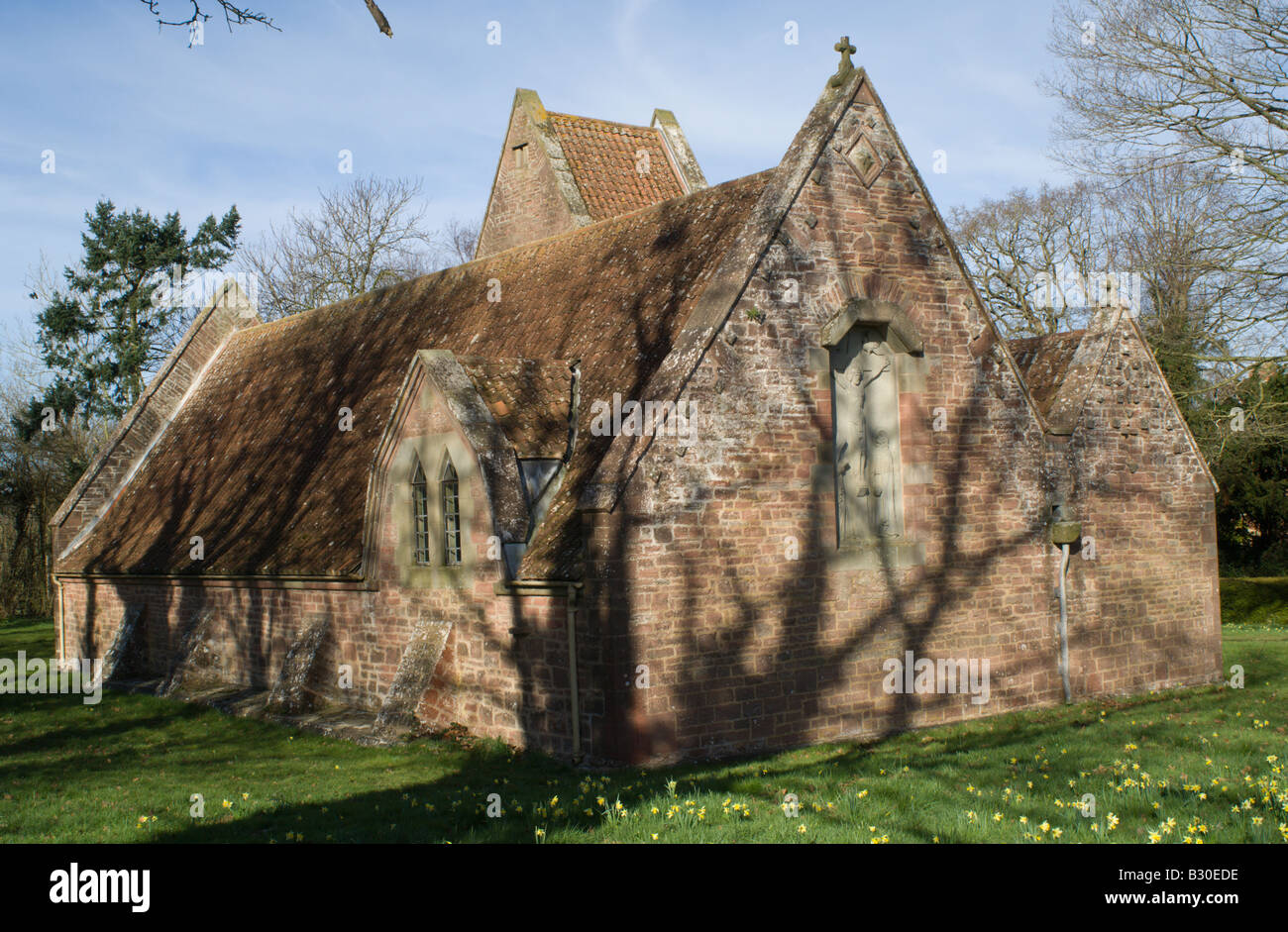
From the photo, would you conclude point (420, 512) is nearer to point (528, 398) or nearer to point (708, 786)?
point (528, 398)

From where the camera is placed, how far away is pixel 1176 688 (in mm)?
16266

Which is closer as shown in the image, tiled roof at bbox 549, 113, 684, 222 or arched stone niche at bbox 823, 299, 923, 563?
arched stone niche at bbox 823, 299, 923, 563

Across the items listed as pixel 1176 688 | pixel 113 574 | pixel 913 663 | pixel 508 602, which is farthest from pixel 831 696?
pixel 113 574

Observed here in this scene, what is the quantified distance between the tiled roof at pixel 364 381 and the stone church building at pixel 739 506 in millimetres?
79

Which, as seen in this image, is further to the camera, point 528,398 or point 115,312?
point 115,312

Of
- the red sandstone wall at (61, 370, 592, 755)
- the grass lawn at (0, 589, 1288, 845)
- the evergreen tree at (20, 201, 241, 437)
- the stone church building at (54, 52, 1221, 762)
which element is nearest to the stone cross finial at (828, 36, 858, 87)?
the stone church building at (54, 52, 1221, 762)

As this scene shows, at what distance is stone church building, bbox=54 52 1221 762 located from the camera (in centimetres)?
1176

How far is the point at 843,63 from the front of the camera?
13.7m

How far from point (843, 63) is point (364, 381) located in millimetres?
9874

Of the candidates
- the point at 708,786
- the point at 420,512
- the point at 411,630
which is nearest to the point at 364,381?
the point at 420,512

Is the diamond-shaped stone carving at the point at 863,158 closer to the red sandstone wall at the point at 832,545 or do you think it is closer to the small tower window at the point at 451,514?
the red sandstone wall at the point at 832,545

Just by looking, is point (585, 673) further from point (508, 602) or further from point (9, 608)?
point (9, 608)

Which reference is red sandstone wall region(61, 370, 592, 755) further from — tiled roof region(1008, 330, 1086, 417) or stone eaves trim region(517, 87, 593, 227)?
stone eaves trim region(517, 87, 593, 227)

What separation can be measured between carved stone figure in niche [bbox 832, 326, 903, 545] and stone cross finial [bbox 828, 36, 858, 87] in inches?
117
